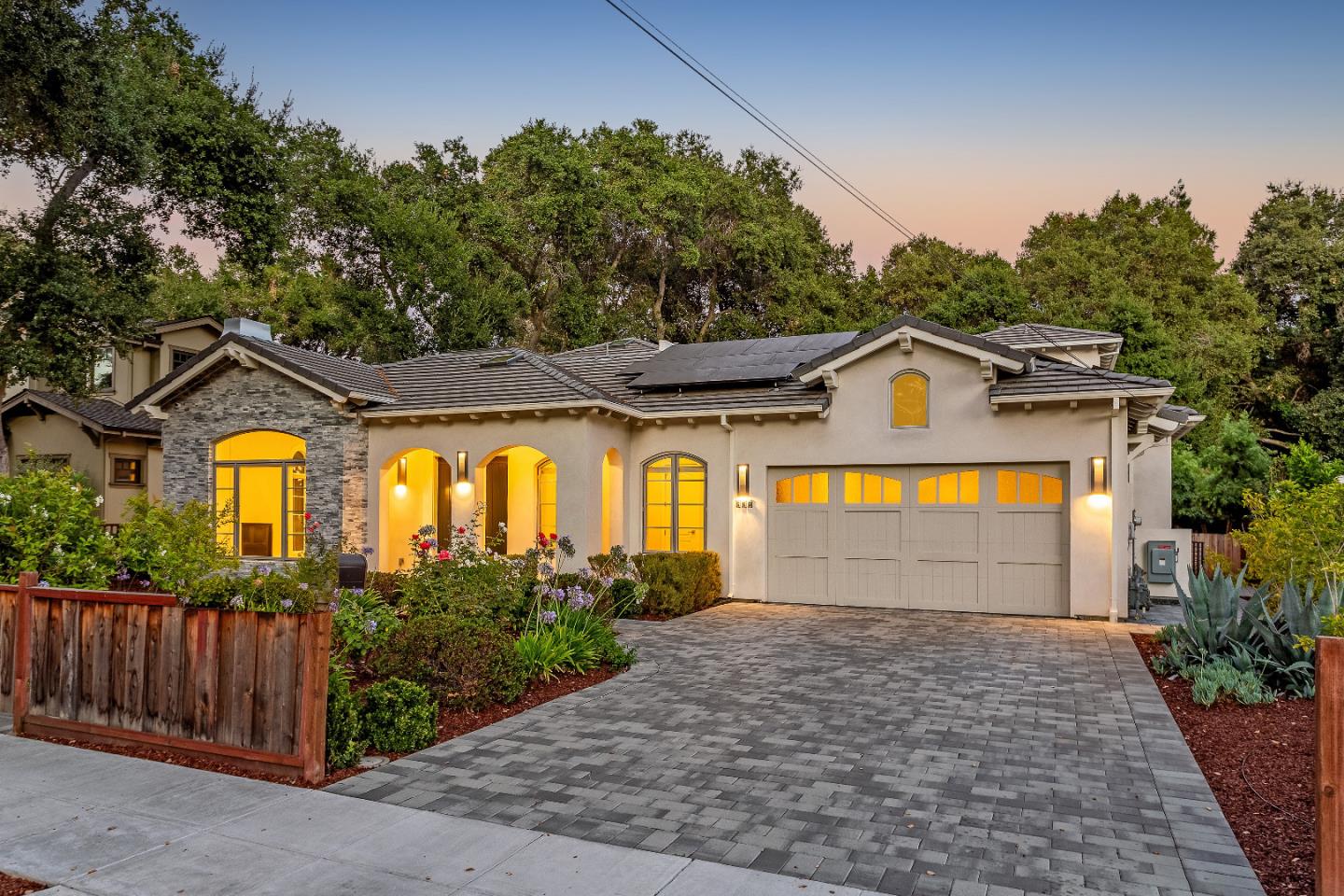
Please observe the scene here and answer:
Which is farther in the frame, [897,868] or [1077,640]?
[1077,640]

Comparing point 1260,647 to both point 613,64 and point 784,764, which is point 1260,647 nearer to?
point 784,764

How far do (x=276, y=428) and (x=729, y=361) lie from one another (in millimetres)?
8634

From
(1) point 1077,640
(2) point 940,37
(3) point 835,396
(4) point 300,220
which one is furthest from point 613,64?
(4) point 300,220

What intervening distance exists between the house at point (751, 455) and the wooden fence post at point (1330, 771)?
8.99 meters

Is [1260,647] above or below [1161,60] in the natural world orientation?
below

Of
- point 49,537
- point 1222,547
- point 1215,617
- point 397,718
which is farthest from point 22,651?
point 1222,547

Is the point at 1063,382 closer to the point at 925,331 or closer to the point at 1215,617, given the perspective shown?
the point at 925,331

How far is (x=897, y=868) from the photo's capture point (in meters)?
3.92

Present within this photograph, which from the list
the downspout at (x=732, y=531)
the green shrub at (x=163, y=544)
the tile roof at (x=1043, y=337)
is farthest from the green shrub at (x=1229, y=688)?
the tile roof at (x=1043, y=337)

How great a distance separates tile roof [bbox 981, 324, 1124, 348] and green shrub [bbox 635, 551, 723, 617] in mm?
7864

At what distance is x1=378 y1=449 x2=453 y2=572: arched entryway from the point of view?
15781 mm

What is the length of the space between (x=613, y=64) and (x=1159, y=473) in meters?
13.0

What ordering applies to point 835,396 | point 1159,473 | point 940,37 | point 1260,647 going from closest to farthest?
point 1260,647, point 835,396, point 940,37, point 1159,473

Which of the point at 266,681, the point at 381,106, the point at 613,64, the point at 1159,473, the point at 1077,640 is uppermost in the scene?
the point at 381,106
